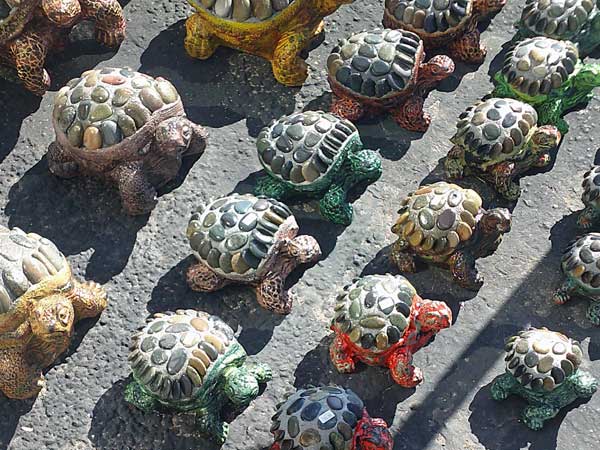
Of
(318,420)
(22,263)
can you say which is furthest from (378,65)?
(22,263)

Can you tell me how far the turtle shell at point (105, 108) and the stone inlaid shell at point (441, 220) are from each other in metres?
1.64

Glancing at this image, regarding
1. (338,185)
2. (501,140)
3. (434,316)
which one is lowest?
(434,316)

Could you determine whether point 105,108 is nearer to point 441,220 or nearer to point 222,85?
point 222,85

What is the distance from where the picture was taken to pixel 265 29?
573cm

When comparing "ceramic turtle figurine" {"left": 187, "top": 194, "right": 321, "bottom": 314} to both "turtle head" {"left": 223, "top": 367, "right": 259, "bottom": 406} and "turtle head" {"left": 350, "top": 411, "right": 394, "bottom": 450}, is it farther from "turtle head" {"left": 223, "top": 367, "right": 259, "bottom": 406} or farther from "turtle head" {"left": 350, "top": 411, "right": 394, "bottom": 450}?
"turtle head" {"left": 350, "top": 411, "right": 394, "bottom": 450}

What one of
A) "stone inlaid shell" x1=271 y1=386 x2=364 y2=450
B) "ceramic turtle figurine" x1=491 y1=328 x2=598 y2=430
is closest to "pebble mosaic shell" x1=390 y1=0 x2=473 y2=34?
"ceramic turtle figurine" x1=491 y1=328 x2=598 y2=430

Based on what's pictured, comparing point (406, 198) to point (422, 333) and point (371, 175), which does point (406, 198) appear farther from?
point (422, 333)

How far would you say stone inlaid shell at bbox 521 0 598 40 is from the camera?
5770 mm

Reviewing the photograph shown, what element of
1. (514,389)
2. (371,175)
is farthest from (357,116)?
(514,389)

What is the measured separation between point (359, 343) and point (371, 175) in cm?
123

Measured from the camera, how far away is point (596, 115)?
5961mm

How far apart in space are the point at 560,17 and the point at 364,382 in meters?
2.79

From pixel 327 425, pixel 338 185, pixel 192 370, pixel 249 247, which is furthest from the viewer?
pixel 338 185

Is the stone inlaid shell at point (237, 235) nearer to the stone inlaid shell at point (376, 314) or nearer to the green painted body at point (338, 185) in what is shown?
the green painted body at point (338, 185)
